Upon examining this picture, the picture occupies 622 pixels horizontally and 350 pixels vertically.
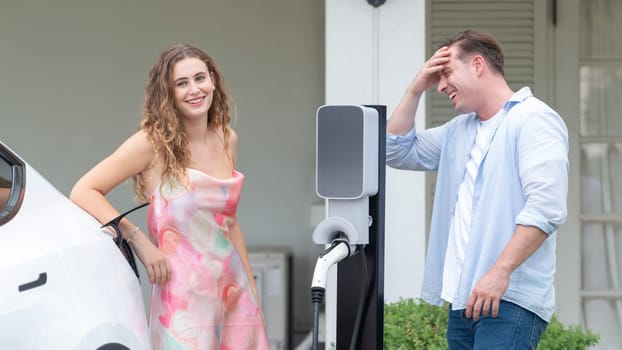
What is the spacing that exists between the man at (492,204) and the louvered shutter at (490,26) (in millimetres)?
3181

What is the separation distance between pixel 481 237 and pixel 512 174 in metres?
0.20

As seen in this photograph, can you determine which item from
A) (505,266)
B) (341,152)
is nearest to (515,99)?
(505,266)

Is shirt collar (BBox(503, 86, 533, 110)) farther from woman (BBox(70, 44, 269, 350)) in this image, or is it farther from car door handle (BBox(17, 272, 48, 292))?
car door handle (BBox(17, 272, 48, 292))

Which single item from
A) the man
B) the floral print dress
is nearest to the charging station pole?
the man

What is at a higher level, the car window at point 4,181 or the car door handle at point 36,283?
the car window at point 4,181

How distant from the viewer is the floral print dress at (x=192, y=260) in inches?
135

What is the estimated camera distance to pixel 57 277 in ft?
9.45

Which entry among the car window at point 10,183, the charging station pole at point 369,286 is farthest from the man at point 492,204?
the car window at point 10,183

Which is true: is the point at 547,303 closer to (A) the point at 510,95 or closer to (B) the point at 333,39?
(A) the point at 510,95

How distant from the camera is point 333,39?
17.0ft

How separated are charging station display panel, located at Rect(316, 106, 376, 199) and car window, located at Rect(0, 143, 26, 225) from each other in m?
0.83

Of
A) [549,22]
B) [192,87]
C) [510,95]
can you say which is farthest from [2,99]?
[510,95]

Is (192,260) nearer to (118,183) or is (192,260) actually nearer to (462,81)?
(118,183)

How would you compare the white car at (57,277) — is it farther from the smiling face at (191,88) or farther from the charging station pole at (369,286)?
the charging station pole at (369,286)
